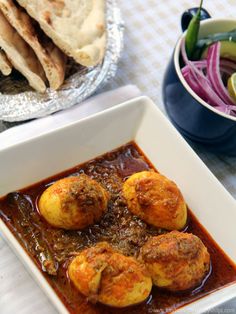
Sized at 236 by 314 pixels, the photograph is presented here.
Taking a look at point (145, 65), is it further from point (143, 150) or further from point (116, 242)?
point (116, 242)

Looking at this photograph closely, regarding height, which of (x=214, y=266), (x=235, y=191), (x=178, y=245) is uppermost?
(x=178, y=245)

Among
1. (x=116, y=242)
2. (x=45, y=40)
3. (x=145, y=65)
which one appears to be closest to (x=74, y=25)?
(x=45, y=40)

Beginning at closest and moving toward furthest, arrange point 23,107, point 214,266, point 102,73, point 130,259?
point 130,259, point 214,266, point 23,107, point 102,73

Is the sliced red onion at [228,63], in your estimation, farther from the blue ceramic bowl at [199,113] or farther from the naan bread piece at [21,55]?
the naan bread piece at [21,55]

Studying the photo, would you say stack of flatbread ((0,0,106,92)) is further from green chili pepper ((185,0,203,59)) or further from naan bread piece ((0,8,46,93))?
green chili pepper ((185,0,203,59))

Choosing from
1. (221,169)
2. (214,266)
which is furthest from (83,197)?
(221,169)

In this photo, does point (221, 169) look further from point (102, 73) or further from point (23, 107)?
point (23, 107)

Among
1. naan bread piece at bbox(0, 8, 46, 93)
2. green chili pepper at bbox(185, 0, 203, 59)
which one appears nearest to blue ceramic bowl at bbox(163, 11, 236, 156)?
green chili pepper at bbox(185, 0, 203, 59)
